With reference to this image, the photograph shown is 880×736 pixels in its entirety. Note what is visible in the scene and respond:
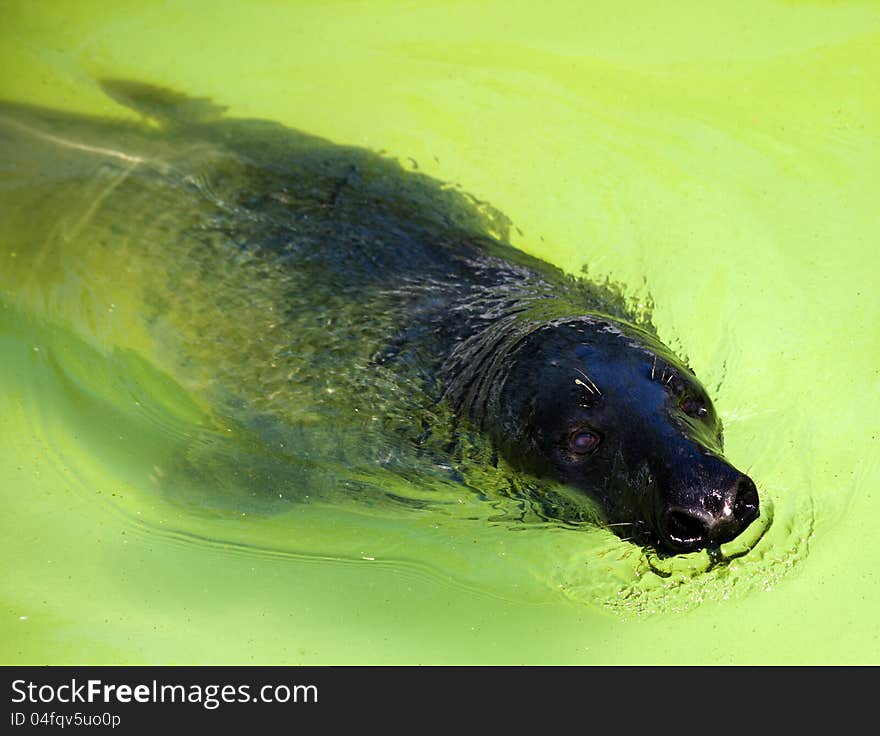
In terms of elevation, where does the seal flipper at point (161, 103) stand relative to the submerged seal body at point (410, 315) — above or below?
above

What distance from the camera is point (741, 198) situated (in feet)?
20.7

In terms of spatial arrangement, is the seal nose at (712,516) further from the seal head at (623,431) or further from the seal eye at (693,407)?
the seal eye at (693,407)

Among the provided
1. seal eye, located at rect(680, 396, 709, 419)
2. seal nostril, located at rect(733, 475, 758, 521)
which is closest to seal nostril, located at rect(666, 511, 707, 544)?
seal nostril, located at rect(733, 475, 758, 521)

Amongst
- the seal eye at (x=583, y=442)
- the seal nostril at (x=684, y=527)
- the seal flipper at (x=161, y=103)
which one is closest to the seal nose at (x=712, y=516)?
the seal nostril at (x=684, y=527)

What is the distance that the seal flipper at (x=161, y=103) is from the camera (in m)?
6.64

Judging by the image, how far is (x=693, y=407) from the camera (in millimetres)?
4574

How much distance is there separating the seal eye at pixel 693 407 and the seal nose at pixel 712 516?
0.64 metres

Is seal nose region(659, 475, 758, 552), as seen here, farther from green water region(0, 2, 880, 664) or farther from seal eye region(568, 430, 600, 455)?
green water region(0, 2, 880, 664)

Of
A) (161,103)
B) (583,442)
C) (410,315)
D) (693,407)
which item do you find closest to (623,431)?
(583,442)

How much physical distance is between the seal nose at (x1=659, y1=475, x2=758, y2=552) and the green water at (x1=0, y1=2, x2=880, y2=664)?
0.82 meters

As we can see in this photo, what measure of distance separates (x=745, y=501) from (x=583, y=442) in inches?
32.4

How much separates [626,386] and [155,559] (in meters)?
2.51

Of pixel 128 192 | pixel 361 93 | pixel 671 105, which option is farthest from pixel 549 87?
pixel 128 192

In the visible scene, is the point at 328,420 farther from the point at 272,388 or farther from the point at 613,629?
the point at 613,629
